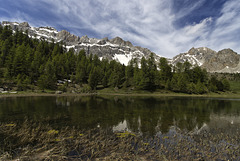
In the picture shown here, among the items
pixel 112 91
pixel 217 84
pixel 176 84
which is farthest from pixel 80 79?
pixel 217 84

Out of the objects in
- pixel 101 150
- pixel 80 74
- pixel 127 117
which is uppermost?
pixel 80 74

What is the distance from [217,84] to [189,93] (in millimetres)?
36117

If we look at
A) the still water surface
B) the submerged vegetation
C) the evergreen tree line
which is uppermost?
the evergreen tree line

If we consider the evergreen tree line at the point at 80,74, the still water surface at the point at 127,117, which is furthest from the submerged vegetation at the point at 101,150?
the evergreen tree line at the point at 80,74

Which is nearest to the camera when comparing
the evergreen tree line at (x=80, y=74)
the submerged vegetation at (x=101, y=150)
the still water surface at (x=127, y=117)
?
the submerged vegetation at (x=101, y=150)

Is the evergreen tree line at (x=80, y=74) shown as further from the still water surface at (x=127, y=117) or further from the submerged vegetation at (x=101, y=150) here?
the submerged vegetation at (x=101, y=150)

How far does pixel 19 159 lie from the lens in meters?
6.66

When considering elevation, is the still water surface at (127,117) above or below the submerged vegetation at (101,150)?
below

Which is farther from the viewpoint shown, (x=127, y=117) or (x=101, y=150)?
(x=127, y=117)

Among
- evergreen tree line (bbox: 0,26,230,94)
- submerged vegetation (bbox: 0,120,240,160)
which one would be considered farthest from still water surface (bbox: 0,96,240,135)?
evergreen tree line (bbox: 0,26,230,94)

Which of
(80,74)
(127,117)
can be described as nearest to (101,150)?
(127,117)

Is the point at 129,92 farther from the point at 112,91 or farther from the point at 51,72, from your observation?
the point at 51,72

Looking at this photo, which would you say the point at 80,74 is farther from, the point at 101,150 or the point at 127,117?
the point at 101,150

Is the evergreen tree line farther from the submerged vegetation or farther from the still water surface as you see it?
the submerged vegetation
